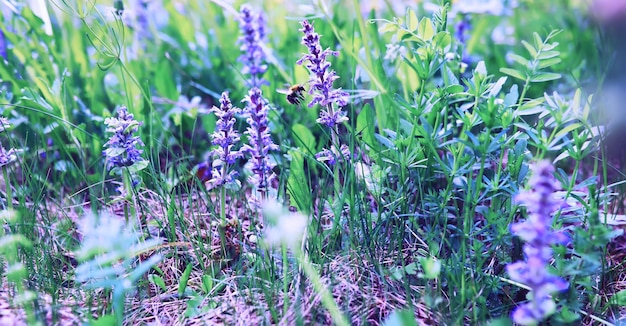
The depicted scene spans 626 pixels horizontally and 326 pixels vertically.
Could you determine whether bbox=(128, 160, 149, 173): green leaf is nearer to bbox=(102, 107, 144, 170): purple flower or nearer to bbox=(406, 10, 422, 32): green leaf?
bbox=(102, 107, 144, 170): purple flower

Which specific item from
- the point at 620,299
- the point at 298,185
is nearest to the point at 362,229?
the point at 298,185

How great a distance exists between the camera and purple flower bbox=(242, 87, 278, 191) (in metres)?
1.91

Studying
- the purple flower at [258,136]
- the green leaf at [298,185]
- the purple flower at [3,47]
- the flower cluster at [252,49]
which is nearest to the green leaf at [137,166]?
the purple flower at [258,136]

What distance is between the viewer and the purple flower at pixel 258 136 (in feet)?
6.27

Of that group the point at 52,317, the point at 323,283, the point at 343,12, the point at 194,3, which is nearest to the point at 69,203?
the point at 52,317

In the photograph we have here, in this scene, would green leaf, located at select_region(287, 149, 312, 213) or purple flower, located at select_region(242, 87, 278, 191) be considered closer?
purple flower, located at select_region(242, 87, 278, 191)

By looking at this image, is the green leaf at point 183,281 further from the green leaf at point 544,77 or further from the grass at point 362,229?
the green leaf at point 544,77

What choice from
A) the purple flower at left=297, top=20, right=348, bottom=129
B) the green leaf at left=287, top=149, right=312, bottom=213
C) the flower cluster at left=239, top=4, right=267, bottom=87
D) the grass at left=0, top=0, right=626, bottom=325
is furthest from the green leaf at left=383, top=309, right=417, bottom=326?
the flower cluster at left=239, top=4, right=267, bottom=87

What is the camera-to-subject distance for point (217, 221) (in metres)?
2.11

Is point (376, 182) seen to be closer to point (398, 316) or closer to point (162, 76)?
point (398, 316)

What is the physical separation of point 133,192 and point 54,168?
0.77m

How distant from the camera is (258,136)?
1963 mm

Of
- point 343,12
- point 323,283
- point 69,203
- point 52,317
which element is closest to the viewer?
point 52,317

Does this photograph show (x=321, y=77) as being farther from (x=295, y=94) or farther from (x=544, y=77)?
(x=544, y=77)
